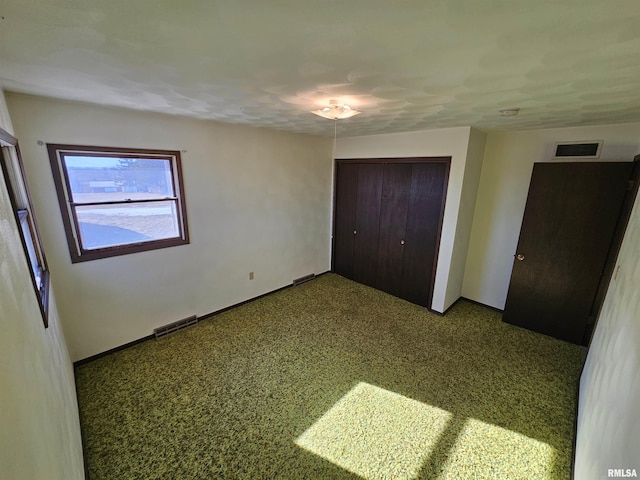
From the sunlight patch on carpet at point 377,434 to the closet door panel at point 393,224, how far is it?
75.7 inches

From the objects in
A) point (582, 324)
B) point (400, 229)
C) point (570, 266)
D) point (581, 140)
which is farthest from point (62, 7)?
point (582, 324)

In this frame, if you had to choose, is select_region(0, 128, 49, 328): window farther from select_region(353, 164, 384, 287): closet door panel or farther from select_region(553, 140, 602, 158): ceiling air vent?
select_region(553, 140, 602, 158): ceiling air vent

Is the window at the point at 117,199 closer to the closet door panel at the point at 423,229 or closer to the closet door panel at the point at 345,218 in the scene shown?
the closet door panel at the point at 345,218

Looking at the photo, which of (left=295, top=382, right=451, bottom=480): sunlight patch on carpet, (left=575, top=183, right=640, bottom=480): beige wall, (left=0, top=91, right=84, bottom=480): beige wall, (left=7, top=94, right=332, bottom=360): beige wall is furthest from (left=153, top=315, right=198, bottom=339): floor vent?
(left=575, top=183, right=640, bottom=480): beige wall

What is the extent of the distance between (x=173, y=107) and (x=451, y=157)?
2.91 metres

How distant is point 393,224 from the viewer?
12.6 ft

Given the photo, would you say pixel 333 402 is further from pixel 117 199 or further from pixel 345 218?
pixel 345 218

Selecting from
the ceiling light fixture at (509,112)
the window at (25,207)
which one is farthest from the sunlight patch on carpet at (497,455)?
the window at (25,207)

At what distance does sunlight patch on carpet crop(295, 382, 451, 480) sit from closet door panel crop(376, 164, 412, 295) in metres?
1.92

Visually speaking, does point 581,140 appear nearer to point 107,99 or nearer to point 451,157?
point 451,157

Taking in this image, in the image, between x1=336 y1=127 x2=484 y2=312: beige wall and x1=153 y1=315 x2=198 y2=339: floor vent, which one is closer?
x1=153 y1=315 x2=198 y2=339: floor vent

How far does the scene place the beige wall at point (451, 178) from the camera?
10.0 ft

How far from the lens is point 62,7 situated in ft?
2.82

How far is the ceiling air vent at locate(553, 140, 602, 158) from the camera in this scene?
107 inches
